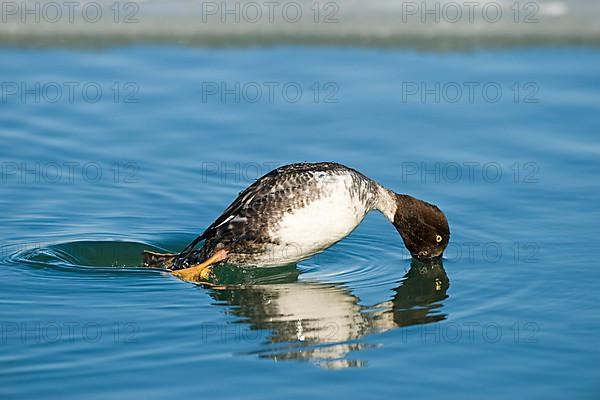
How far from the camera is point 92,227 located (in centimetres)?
1061

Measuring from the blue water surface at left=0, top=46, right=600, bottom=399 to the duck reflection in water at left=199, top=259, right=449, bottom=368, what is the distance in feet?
0.08

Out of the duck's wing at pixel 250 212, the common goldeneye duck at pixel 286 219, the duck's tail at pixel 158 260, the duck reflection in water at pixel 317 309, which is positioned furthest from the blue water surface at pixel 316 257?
the duck's wing at pixel 250 212

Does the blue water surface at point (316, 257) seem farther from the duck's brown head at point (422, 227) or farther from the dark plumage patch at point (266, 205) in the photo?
the dark plumage patch at point (266, 205)

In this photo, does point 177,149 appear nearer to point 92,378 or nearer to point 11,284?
point 11,284

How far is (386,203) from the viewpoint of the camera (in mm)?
9961

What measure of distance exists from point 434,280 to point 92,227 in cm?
331

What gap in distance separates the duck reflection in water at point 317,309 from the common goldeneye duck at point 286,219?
22 centimetres

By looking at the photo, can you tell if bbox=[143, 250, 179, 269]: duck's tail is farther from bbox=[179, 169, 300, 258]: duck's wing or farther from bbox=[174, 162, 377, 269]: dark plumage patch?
bbox=[179, 169, 300, 258]: duck's wing

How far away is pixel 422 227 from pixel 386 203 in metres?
0.38

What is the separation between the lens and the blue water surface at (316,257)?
24.5 ft

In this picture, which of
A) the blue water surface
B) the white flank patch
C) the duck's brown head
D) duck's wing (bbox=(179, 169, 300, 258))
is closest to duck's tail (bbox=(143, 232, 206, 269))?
the blue water surface

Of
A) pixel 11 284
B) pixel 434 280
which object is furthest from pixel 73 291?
pixel 434 280

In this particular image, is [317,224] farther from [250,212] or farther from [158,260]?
[158,260]

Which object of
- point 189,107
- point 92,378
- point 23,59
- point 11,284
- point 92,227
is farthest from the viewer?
point 23,59
